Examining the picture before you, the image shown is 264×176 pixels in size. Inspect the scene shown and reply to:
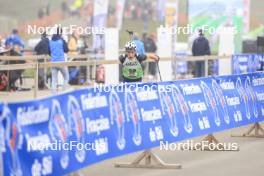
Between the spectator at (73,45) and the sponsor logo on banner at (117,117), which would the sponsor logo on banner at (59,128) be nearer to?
the sponsor logo on banner at (117,117)

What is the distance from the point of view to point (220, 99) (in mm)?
13406

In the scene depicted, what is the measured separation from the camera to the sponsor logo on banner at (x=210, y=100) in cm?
1291

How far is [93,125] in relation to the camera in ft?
31.9

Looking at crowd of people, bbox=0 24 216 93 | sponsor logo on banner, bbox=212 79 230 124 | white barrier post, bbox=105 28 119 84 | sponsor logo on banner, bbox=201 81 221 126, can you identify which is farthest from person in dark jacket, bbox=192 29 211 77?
sponsor logo on banner, bbox=201 81 221 126

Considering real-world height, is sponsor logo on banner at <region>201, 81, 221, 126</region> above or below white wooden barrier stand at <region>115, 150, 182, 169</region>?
above

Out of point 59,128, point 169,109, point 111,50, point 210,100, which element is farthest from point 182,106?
point 111,50

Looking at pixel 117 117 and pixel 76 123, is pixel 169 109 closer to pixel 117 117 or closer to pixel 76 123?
pixel 117 117

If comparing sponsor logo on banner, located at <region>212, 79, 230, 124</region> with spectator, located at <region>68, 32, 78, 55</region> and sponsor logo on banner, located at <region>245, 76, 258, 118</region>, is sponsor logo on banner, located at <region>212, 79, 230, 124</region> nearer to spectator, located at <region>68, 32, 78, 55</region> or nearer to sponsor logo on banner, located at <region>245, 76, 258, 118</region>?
sponsor logo on banner, located at <region>245, 76, 258, 118</region>

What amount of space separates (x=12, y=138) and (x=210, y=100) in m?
5.49

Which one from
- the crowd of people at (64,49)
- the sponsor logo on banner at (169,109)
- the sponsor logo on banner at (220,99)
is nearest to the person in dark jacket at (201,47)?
the crowd of people at (64,49)

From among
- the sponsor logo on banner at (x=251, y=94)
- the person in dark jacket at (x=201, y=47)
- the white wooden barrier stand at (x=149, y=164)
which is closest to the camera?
the white wooden barrier stand at (x=149, y=164)

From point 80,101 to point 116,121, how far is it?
1.06 meters

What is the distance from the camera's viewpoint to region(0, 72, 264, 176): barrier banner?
26.9 feet

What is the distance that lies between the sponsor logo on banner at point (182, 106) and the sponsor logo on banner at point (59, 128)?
10.6 feet
